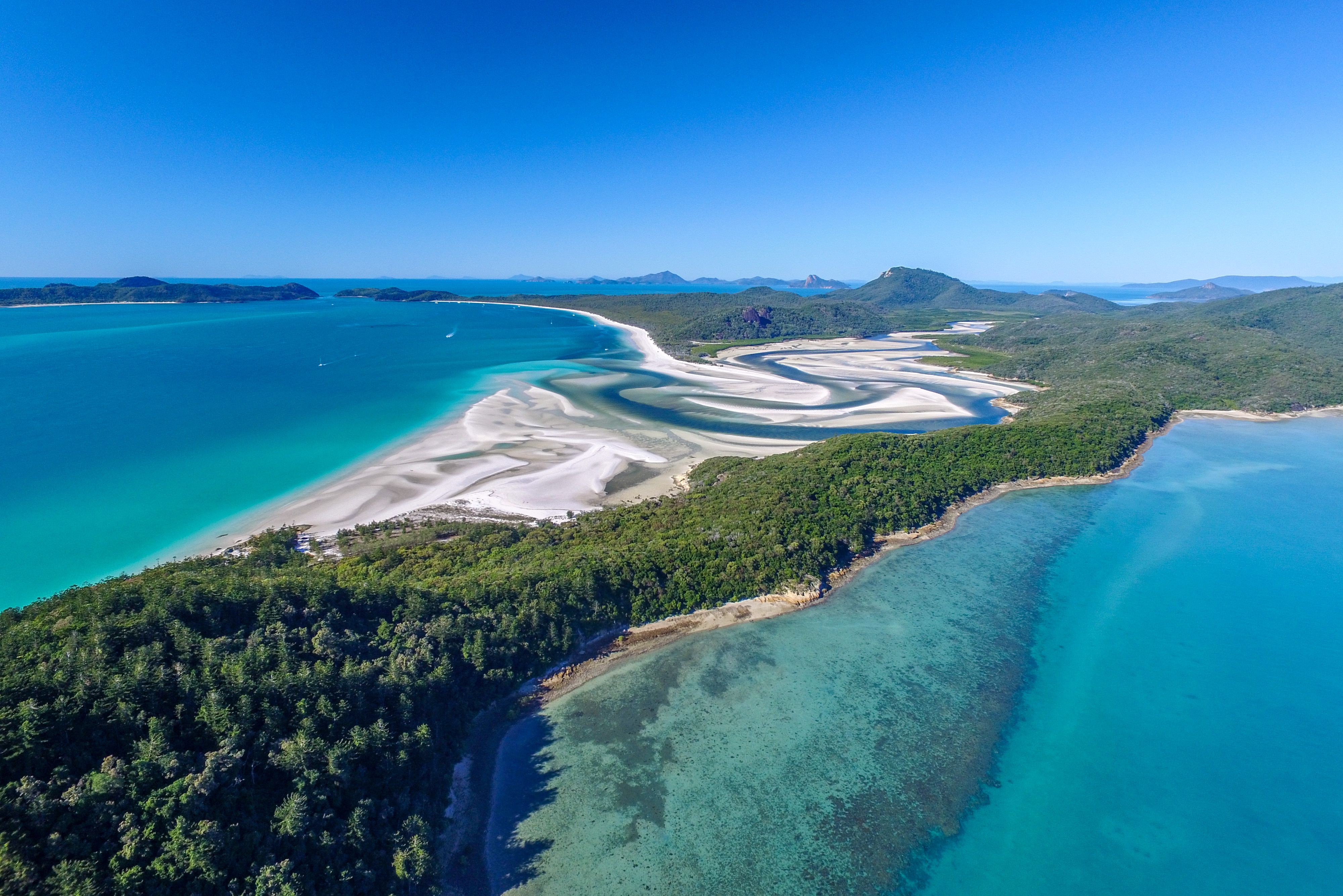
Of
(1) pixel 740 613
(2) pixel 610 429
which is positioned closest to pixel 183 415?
(2) pixel 610 429

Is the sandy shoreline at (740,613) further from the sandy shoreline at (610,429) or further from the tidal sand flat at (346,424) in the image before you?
the tidal sand flat at (346,424)

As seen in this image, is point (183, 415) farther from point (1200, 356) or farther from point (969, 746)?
point (1200, 356)

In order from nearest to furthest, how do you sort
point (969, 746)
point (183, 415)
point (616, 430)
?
point (969, 746) → point (183, 415) → point (616, 430)

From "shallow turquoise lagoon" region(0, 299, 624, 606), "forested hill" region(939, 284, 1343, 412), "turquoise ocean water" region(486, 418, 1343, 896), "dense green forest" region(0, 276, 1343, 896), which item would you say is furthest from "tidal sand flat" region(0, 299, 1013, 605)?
"turquoise ocean water" region(486, 418, 1343, 896)

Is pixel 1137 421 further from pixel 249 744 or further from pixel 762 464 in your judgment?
pixel 249 744

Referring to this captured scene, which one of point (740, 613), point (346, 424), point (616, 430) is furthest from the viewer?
point (616, 430)

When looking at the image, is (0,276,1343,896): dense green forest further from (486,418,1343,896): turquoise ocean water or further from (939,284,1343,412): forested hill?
(939,284,1343,412): forested hill

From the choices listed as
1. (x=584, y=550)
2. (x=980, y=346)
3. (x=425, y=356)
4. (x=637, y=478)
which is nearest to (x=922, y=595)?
(x=584, y=550)

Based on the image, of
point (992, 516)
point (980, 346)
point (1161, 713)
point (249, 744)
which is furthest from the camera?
point (980, 346)
